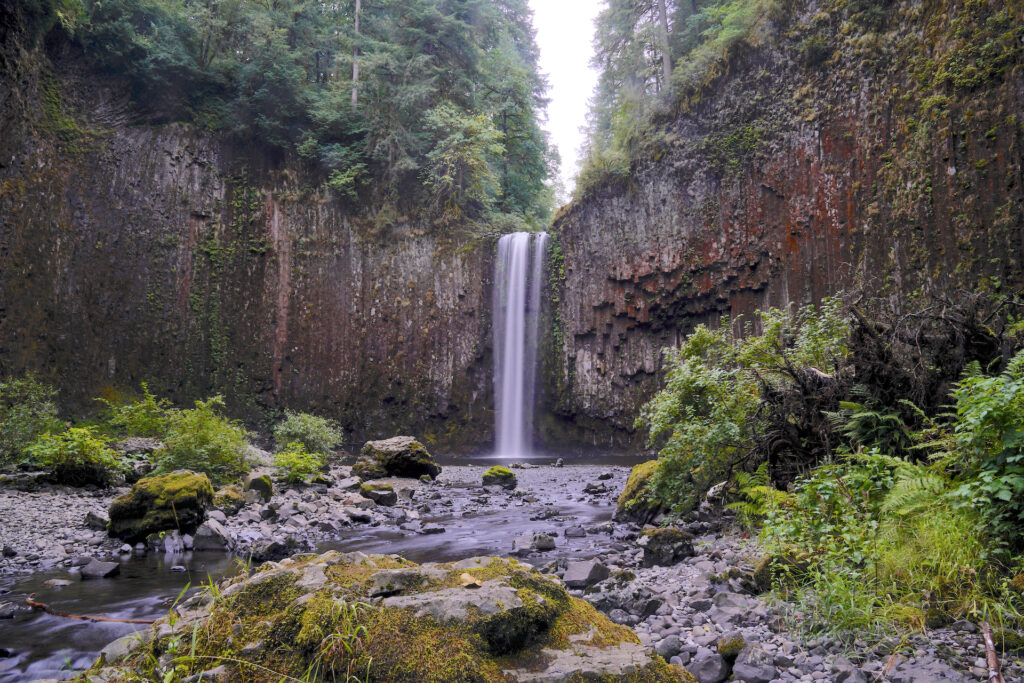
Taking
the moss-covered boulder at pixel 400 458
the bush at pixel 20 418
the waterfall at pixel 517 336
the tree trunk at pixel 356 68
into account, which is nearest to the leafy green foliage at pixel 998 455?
the moss-covered boulder at pixel 400 458

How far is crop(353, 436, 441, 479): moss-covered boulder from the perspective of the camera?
14102 millimetres

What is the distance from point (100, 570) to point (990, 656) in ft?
24.9

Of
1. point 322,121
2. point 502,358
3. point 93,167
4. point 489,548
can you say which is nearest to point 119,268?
point 93,167

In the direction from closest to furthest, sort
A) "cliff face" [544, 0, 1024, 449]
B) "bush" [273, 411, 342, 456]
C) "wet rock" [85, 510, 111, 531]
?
"wet rock" [85, 510, 111, 531] → "cliff face" [544, 0, 1024, 449] → "bush" [273, 411, 342, 456]

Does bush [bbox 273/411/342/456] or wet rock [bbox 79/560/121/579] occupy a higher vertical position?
bush [bbox 273/411/342/456]

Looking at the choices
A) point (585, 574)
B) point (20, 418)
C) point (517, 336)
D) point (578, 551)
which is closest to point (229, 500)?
point (20, 418)

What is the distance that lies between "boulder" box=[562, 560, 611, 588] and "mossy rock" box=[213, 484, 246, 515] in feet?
19.1

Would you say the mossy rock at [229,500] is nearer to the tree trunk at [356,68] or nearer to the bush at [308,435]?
the bush at [308,435]

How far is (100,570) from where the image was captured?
6.18m

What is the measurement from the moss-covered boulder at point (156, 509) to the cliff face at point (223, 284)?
1357 centimetres

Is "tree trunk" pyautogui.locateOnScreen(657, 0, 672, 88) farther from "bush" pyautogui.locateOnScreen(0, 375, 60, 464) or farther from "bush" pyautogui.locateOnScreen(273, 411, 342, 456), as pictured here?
"bush" pyautogui.locateOnScreen(0, 375, 60, 464)

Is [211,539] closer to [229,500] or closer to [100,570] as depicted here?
[100,570]

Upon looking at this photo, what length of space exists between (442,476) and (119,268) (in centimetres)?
1497

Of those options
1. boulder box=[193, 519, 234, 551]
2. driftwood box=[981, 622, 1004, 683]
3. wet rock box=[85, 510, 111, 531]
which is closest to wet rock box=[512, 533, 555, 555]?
boulder box=[193, 519, 234, 551]
